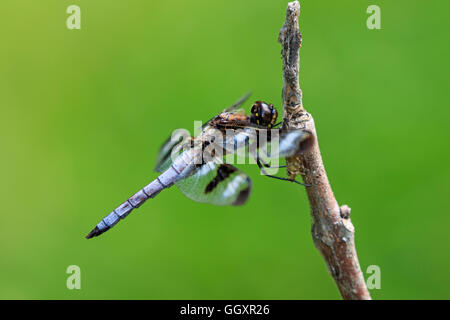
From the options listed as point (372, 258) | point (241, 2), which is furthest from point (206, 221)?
point (241, 2)

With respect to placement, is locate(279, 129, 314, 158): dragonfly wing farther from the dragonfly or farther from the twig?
the dragonfly

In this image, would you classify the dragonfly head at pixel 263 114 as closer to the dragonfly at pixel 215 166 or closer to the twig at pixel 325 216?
the dragonfly at pixel 215 166

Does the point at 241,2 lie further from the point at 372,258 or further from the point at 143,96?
the point at 372,258

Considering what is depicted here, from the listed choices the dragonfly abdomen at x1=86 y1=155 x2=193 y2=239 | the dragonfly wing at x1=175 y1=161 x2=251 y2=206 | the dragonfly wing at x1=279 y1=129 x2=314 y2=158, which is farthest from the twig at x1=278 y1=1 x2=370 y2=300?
the dragonfly abdomen at x1=86 y1=155 x2=193 y2=239

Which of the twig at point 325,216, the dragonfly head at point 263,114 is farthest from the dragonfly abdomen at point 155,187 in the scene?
the twig at point 325,216

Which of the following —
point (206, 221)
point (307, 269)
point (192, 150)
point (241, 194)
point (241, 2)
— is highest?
point (241, 2)

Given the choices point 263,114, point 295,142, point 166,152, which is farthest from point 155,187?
point 295,142
